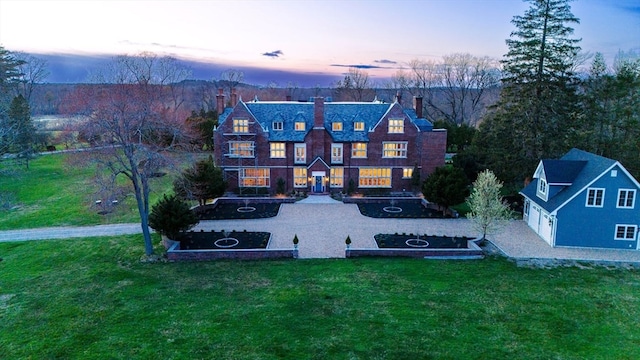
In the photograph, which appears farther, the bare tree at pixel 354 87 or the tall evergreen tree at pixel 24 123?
the bare tree at pixel 354 87

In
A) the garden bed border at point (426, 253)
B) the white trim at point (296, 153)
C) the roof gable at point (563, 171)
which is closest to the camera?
the garden bed border at point (426, 253)

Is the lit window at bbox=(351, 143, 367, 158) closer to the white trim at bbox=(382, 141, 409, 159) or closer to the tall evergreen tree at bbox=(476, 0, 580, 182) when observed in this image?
the white trim at bbox=(382, 141, 409, 159)

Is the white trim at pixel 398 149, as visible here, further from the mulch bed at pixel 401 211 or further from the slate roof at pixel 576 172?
the slate roof at pixel 576 172

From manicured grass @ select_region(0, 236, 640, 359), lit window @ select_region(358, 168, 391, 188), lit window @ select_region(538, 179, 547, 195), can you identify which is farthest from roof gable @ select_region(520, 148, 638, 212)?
lit window @ select_region(358, 168, 391, 188)

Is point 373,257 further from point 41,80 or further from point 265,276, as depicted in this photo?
point 41,80

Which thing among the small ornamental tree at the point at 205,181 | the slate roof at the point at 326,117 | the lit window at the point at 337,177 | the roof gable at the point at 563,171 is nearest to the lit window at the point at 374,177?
the lit window at the point at 337,177

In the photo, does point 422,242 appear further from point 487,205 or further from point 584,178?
point 584,178

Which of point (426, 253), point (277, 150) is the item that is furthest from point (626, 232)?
point (277, 150)
